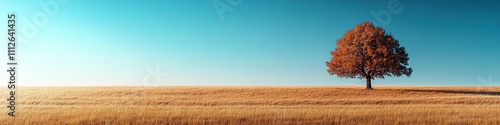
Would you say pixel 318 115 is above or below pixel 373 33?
below

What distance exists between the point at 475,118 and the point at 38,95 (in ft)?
114

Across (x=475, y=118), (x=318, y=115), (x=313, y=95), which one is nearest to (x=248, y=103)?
(x=313, y=95)

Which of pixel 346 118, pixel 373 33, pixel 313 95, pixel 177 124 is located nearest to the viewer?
pixel 177 124

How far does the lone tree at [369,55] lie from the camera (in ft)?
A: 189

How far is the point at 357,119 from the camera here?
807 inches

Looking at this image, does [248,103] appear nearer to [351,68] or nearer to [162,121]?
[162,121]

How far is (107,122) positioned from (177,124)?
276 cm

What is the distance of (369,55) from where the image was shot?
57.8 meters

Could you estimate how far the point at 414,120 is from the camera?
20453 millimetres

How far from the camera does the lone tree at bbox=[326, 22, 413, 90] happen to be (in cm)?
5750

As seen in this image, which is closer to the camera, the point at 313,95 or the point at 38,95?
the point at 38,95

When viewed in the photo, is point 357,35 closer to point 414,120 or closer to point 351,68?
point 351,68

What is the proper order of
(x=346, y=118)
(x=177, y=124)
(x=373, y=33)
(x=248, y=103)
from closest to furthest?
(x=177, y=124)
(x=346, y=118)
(x=248, y=103)
(x=373, y=33)

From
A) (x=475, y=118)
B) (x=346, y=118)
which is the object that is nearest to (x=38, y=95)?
(x=346, y=118)
